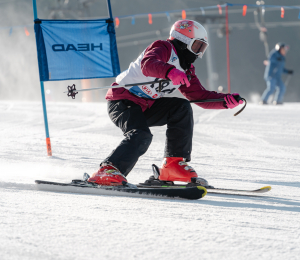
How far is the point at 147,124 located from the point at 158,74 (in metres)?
0.45

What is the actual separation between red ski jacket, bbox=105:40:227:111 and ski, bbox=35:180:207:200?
64cm

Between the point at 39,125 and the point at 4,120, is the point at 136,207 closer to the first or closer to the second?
the point at 39,125

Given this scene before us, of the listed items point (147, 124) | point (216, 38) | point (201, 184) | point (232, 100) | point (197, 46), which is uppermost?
point (216, 38)

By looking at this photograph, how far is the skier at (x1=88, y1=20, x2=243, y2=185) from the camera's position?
2.47 m

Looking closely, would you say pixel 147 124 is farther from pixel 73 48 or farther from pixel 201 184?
pixel 73 48

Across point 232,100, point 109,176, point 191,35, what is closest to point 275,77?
point 232,100

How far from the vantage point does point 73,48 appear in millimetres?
4148

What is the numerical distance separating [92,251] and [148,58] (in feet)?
4.58

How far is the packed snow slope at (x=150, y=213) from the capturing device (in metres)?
1.39

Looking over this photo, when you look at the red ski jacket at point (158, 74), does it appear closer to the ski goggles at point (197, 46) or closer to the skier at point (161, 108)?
the skier at point (161, 108)

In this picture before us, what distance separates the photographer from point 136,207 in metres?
2.00

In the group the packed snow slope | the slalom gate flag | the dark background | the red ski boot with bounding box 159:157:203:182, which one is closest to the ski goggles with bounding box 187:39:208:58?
the red ski boot with bounding box 159:157:203:182

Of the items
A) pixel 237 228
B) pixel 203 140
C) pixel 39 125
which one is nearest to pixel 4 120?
pixel 39 125

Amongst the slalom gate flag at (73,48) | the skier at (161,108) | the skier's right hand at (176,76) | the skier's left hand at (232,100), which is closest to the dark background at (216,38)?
the slalom gate flag at (73,48)
